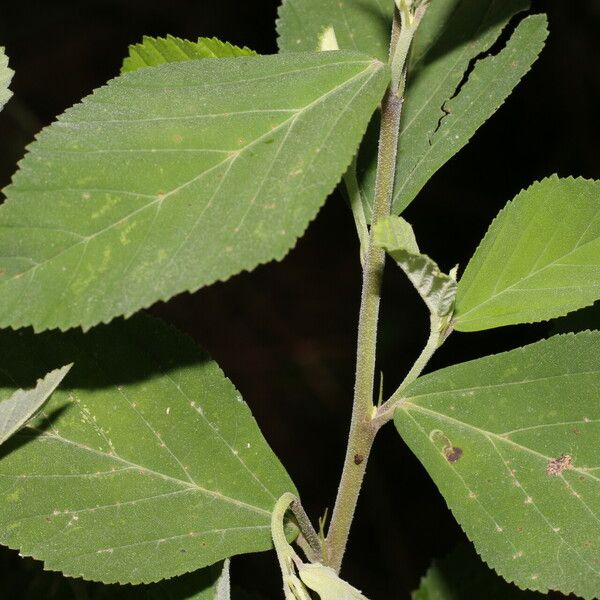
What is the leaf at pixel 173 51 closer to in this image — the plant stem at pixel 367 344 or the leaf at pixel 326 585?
the plant stem at pixel 367 344

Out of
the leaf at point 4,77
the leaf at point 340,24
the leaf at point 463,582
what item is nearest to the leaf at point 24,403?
the leaf at point 4,77

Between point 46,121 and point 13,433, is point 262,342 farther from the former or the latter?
point 13,433

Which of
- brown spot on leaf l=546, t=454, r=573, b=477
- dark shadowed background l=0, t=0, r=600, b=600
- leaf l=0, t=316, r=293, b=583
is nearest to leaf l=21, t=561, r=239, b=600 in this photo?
leaf l=0, t=316, r=293, b=583

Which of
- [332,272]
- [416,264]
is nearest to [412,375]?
[416,264]

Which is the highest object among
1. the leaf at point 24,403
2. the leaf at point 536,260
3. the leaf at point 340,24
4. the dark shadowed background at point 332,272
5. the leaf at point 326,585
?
the leaf at point 340,24

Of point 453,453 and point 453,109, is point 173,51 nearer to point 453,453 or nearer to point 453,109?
point 453,109
